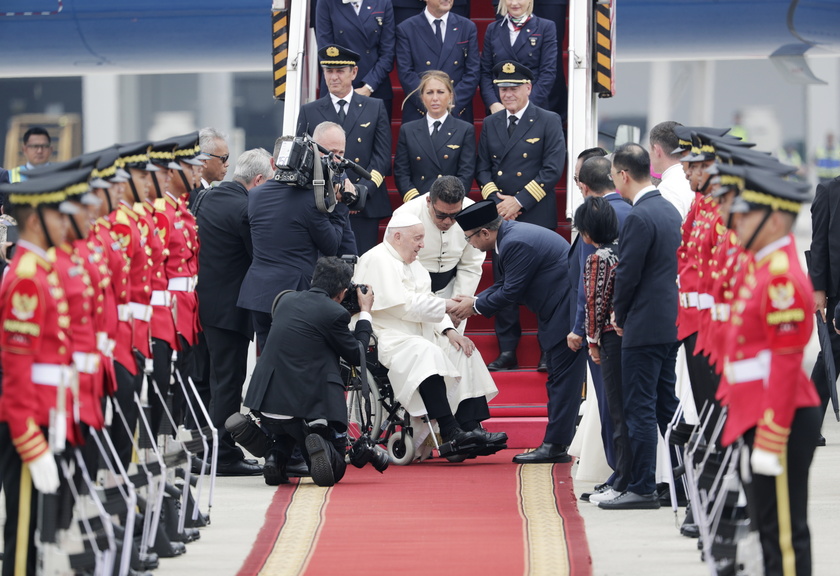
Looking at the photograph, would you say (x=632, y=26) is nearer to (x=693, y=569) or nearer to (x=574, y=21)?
(x=574, y=21)

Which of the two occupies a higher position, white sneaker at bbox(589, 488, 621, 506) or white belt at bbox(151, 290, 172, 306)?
white belt at bbox(151, 290, 172, 306)

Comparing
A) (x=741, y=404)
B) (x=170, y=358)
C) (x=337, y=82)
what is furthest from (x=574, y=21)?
(x=741, y=404)

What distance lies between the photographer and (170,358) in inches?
233

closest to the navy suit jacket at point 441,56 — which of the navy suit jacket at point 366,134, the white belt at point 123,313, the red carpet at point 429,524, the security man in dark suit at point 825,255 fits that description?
the navy suit jacket at point 366,134

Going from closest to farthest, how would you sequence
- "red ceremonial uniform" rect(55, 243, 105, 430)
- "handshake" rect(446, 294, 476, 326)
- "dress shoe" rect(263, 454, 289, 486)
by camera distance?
"red ceremonial uniform" rect(55, 243, 105, 430)
"dress shoe" rect(263, 454, 289, 486)
"handshake" rect(446, 294, 476, 326)

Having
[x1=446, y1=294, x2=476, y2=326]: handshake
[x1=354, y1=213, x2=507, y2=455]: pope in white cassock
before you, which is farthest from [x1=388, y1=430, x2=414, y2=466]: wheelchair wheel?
[x1=446, y1=294, x2=476, y2=326]: handshake

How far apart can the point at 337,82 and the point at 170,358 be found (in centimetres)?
346

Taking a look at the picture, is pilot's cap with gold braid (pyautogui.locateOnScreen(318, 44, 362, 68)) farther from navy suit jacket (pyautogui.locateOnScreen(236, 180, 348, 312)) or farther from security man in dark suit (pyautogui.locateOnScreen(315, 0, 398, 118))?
navy suit jacket (pyautogui.locateOnScreen(236, 180, 348, 312))

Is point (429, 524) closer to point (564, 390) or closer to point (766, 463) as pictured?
point (564, 390)

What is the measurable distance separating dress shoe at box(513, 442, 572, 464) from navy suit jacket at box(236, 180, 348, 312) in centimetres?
151

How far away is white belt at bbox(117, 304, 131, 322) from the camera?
17.2 ft

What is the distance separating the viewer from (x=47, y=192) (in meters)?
4.24

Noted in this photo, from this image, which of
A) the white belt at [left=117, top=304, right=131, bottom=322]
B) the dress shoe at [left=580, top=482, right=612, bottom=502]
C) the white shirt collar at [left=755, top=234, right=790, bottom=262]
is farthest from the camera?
A: the dress shoe at [left=580, top=482, right=612, bottom=502]

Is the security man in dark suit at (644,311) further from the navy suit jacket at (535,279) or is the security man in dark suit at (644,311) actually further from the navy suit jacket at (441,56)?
the navy suit jacket at (441,56)
